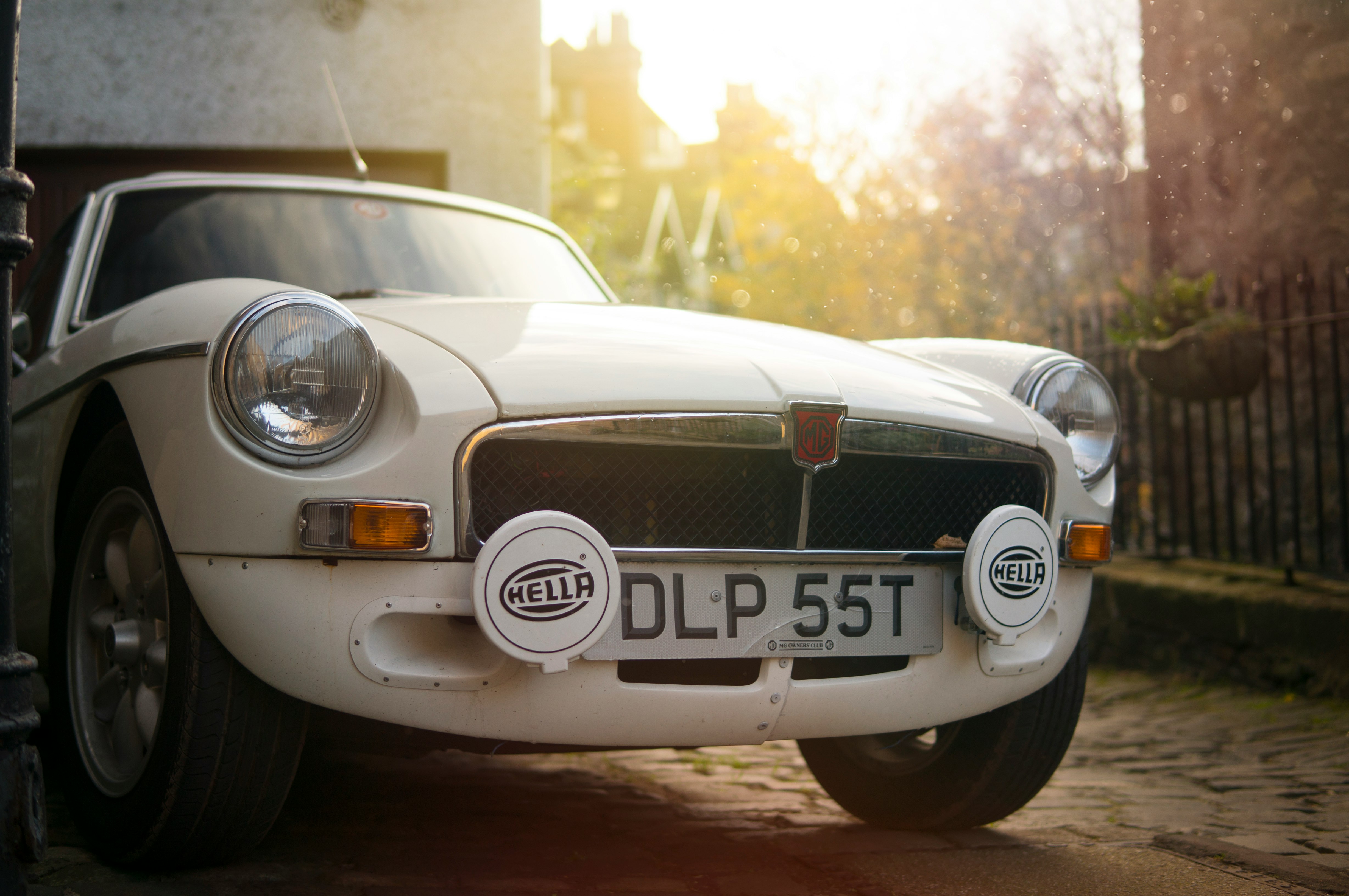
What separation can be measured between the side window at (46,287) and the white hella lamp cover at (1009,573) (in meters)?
2.36

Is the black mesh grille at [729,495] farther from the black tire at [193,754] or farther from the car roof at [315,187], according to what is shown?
the car roof at [315,187]

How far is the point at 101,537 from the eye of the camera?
2.41m

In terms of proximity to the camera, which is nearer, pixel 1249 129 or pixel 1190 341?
pixel 1190 341

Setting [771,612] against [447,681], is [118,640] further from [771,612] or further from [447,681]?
[771,612]

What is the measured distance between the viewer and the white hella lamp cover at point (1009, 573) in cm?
223

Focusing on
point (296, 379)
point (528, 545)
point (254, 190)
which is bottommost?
point (528, 545)

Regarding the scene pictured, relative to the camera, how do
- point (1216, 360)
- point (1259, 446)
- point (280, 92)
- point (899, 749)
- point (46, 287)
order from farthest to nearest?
point (280, 92) < point (1259, 446) < point (1216, 360) < point (46, 287) < point (899, 749)

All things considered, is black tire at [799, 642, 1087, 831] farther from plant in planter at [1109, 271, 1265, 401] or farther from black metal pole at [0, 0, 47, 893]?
plant in planter at [1109, 271, 1265, 401]

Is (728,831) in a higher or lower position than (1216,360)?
lower

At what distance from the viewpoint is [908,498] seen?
2357 millimetres

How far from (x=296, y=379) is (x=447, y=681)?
21.7 inches

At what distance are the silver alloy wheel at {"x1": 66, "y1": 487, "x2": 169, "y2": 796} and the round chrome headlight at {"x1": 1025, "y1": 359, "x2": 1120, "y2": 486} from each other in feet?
5.98

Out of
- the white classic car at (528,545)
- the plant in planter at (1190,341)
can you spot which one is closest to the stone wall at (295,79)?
the plant in planter at (1190,341)

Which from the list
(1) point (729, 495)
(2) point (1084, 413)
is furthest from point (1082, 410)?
(1) point (729, 495)
